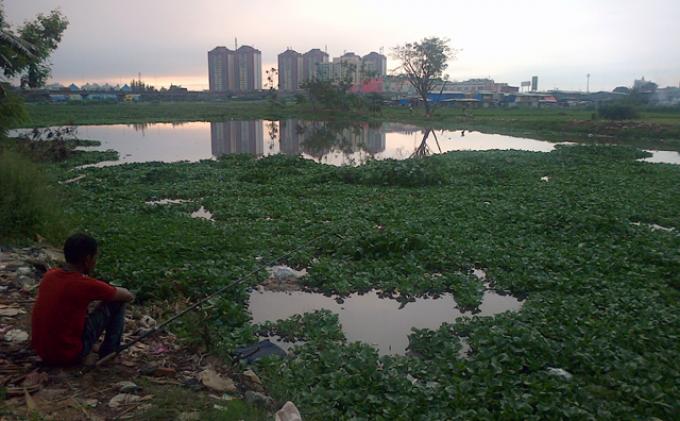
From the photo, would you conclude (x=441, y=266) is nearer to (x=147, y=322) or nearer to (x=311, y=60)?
(x=147, y=322)

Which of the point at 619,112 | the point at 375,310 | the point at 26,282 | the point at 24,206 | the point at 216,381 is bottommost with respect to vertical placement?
the point at 375,310

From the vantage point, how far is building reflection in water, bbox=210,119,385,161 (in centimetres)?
2864

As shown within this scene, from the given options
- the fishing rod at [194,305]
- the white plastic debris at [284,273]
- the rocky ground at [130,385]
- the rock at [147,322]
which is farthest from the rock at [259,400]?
the white plastic debris at [284,273]

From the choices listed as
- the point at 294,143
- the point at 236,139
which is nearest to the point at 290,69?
the point at 236,139

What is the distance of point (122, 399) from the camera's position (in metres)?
4.19

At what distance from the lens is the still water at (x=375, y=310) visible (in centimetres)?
634

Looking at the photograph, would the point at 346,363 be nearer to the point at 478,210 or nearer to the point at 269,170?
the point at 478,210

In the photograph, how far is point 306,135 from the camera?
38750 mm

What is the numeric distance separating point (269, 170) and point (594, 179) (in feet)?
33.5

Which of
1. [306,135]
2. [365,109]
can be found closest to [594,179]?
[306,135]

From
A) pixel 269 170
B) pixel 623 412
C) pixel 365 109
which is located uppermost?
pixel 365 109

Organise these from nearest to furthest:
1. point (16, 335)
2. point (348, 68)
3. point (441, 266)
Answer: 1. point (16, 335)
2. point (441, 266)
3. point (348, 68)

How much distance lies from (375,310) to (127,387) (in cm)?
347

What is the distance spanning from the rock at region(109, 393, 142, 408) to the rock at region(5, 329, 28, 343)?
1.49 meters
